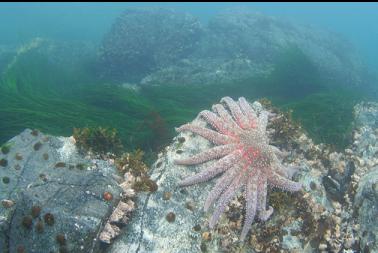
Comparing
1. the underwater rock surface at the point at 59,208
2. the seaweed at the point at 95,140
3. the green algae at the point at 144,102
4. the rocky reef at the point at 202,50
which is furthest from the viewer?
the rocky reef at the point at 202,50

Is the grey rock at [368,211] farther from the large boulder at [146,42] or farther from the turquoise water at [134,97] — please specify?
the large boulder at [146,42]

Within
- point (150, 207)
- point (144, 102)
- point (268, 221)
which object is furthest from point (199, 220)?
point (144, 102)

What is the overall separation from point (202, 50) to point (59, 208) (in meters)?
21.3

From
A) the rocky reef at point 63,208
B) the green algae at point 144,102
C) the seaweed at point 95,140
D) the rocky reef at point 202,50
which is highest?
the rocky reef at point 63,208

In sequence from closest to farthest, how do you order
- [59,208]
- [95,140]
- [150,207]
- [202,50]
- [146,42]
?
[59,208]
[150,207]
[95,140]
[146,42]
[202,50]

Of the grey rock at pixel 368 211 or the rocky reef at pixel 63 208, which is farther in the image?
the grey rock at pixel 368 211

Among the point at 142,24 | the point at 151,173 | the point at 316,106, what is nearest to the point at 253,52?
the point at 142,24

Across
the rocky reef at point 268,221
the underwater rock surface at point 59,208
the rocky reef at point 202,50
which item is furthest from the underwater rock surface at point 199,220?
the rocky reef at point 202,50

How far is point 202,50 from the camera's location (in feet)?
85.7

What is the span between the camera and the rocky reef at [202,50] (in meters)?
22.1

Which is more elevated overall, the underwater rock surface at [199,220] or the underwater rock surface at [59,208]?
the underwater rock surface at [59,208]

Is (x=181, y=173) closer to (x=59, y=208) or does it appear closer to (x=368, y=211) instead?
(x=59, y=208)

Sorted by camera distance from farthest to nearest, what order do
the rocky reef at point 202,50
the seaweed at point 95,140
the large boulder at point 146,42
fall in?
the large boulder at point 146,42, the rocky reef at point 202,50, the seaweed at point 95,140

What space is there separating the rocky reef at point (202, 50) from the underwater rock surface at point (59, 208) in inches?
528
